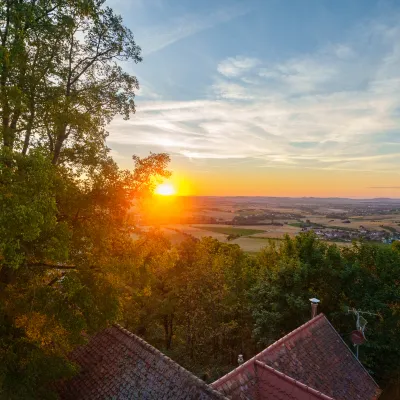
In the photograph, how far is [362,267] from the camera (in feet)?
66.0

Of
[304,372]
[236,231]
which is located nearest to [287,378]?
[304,372]

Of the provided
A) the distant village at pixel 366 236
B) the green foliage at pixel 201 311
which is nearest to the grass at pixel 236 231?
the distant village at pixel 366 236

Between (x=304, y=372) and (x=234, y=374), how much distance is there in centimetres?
323

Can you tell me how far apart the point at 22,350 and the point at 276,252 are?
21.6 metres

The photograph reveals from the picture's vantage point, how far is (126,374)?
10703 millimetres

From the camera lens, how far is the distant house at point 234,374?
9820 mm

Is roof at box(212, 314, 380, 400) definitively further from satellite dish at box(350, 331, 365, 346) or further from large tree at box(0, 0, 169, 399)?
large tree at box(0, 0, 169, 399)

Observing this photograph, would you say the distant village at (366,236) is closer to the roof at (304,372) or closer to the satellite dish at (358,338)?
the satellite dish at (358,338)

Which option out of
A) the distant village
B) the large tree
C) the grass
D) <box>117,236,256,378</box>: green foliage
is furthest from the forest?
the grass

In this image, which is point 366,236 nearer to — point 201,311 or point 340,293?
point 340,293

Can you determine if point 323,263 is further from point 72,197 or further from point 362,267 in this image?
point 72,197

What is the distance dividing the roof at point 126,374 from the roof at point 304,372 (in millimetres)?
1171

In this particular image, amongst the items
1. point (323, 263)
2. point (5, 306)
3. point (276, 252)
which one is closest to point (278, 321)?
point (323, 263)

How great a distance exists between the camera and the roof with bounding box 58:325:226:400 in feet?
31.1
